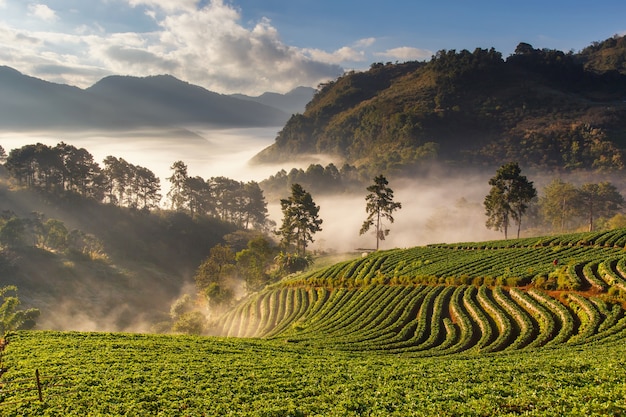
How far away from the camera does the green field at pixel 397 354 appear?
63.9 feet

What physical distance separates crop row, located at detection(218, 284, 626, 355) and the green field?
0.67 feet

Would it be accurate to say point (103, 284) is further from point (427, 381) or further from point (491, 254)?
point (427, 381)

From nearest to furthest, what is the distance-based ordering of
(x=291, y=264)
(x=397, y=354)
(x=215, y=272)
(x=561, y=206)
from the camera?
(x=397, y=354), (x=291, y=264), (x=215, y=272), (x=561, y=206)

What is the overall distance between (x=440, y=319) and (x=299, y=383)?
23.4 m

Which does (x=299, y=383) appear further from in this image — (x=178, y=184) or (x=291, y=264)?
(x=178, y=184)

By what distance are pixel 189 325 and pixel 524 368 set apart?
5409 cm

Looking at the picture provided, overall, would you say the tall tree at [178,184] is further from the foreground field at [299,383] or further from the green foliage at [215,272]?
the foreground field at [299,383]

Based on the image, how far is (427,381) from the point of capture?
22234 millimetres

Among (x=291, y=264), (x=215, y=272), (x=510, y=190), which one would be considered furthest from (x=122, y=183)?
(x=510, y=190)

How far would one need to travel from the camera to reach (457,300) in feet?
150

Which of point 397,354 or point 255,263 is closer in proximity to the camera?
point 397,354

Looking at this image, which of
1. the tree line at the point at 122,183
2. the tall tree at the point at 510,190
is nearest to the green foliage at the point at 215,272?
the tree line at the point at 122,183

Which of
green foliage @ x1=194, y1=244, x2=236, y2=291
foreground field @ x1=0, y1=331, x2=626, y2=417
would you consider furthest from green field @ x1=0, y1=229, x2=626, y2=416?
green foliage @ x1=194, y1=244, x2=236, y2=291

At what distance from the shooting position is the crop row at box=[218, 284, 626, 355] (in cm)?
3409
